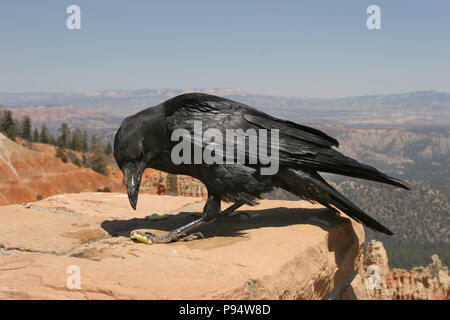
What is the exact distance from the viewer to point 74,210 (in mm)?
4492

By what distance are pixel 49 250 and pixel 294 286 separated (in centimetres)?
215

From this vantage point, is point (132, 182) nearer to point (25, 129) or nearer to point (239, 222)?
point (239, 222)

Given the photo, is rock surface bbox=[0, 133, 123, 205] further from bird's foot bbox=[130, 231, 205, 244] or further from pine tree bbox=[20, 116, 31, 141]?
pine tree bbox=[20, 116, 31, 141]

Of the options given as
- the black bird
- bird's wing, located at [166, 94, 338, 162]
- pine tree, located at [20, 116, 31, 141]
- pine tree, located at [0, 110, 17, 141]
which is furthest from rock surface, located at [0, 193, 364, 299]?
pine tree, located at [20, 116, 31, 141]

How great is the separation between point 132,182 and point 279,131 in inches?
61.4

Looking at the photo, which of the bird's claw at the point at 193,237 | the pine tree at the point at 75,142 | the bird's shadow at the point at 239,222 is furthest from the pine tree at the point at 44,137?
the bird's claw at the point at 193,237

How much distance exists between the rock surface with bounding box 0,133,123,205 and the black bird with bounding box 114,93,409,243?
38.3 feet

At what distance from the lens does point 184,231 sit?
3.41 m

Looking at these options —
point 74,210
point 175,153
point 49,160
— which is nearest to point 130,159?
point 175,153

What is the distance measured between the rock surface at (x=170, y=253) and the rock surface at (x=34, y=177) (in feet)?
34.6

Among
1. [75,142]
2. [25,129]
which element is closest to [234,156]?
[25,129]

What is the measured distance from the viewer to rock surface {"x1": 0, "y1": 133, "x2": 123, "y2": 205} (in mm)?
13844

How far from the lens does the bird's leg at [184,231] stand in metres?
3.32

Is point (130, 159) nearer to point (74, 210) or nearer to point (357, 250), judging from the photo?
point (74, 210)
